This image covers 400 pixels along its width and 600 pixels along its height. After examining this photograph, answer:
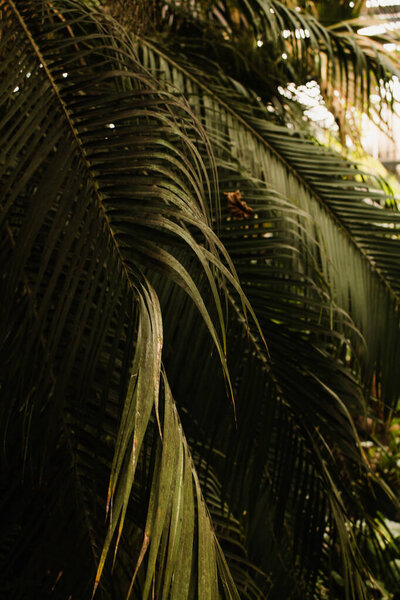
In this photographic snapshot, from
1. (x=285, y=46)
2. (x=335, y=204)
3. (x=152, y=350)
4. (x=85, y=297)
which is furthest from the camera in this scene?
(x=285, y=46)

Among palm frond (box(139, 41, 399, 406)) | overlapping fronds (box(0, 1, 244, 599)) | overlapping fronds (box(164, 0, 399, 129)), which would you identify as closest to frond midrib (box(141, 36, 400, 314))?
palm frond (box(139, 41, 399, 406))

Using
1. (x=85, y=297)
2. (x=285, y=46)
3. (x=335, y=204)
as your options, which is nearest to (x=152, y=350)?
(x=85, y=297)

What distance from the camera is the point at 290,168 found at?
4.62 feet

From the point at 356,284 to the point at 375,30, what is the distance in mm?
1123

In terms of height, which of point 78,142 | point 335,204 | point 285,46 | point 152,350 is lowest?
point 152,350

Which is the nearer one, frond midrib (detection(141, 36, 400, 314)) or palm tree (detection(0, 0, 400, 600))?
palm tree (detection(0, 0, 400, 600))

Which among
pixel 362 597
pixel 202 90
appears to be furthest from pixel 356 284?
pixel 362 597

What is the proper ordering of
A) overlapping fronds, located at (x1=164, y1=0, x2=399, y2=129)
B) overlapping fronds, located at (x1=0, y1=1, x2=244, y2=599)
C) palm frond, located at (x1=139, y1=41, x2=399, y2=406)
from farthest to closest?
overlapping fronds, located at (x1=164, y1=0, x2=399, y2=129), palm frond, located at (x1=139, y1=41, x2=399, y2=406), overlapping fronds, located at (x1=0, y1=1, x2=244, y2=599)

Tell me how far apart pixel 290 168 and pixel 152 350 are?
107 cm

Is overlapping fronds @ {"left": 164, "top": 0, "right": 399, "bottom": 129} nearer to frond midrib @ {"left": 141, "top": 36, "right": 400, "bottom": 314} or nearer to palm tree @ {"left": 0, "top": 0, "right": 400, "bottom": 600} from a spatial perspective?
frond midrib @ {"left": 141, "top": 36, "right": 400, "bottom": 314}

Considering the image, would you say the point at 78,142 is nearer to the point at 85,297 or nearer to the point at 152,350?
the point at 85,297

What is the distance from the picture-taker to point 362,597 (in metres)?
0.71

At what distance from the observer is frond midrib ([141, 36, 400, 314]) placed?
1.35 meters

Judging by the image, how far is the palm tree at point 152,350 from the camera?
52 cm
